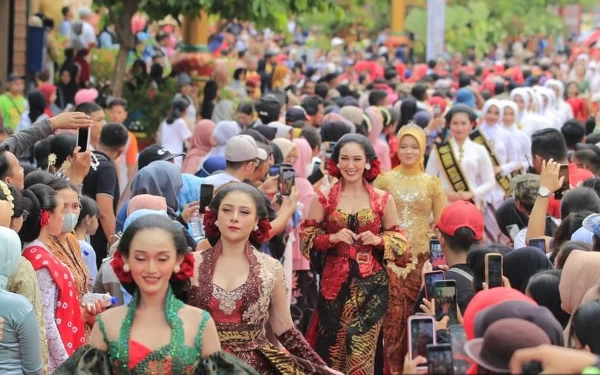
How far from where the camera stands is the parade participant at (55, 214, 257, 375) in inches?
202

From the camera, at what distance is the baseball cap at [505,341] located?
13.3 feet

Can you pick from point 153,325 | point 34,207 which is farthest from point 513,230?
point 153,325

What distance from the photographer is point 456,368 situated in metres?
4.87

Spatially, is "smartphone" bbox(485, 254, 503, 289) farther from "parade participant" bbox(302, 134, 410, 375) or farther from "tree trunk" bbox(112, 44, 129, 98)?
"tree trunk" bbox(112, 44, 129, 98)

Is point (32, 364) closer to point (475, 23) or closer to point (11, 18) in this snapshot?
point (11, 18)

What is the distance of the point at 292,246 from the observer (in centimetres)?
1062

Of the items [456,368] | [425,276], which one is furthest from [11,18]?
[456,368]

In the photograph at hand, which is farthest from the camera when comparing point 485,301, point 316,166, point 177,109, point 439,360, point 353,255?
point 177,109

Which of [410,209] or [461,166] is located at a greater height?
[461,166]

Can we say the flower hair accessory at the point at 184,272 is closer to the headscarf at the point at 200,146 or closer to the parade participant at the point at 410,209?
the parade participant at the point at 410,209

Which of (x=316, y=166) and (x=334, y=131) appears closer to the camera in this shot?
(x=316, y=166)

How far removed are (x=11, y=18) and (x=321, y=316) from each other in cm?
1227

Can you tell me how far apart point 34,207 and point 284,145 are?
4346 mm

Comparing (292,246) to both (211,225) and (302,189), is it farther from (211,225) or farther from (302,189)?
(211,225)
